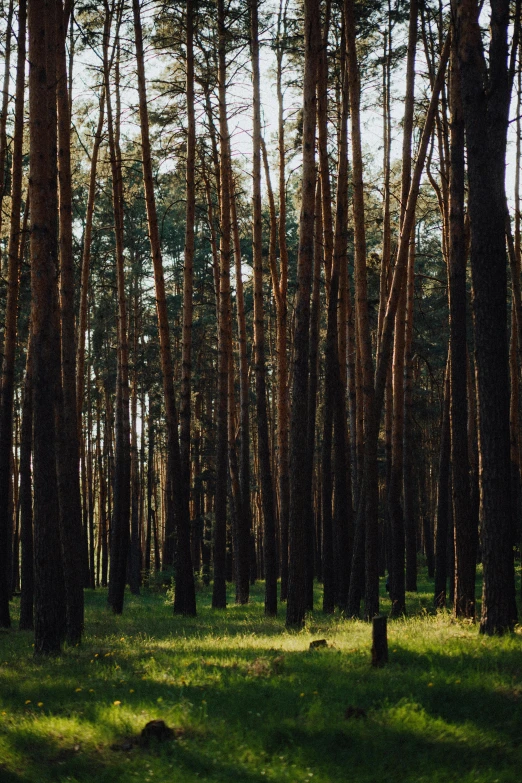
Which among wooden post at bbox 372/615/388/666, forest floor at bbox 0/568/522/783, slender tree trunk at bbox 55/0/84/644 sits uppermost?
slender tree trunk at bbox 55/0/84/644

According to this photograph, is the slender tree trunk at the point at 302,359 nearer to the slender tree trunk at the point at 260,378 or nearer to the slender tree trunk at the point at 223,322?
the slender tree trunk at the point at 260,378

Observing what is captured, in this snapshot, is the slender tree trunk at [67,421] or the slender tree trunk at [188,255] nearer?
the slender tree trunk at [67,421]

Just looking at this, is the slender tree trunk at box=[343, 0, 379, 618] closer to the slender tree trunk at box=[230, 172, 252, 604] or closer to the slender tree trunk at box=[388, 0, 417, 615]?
the slender tree trunk at box=[388, 0, 417, 615]

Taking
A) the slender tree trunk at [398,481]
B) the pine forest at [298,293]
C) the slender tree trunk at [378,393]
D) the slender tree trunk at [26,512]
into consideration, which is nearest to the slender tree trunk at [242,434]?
the pine forest at [298,293]

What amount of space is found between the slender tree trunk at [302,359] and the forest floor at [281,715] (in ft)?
8.17

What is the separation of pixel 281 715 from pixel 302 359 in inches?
235

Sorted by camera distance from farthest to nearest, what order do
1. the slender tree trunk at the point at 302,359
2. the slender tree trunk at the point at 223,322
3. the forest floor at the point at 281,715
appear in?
the slender tree trunk at the point at 223,322
the slender tree trunk at the point at 302,359
the forest floor at the point at 281,715

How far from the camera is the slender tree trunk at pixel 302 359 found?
36.3ft

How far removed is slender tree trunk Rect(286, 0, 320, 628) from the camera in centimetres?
1106

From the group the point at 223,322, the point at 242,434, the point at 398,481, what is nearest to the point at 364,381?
the point at 398,481

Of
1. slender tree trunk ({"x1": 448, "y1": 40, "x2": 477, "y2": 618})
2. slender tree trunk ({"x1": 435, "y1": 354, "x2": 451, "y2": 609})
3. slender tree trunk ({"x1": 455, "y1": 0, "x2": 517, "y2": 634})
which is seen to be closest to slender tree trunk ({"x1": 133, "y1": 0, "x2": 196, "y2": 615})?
slender tree trunk ({"x1": 435, "y1": 354, "x2": 451, "y2": 609})

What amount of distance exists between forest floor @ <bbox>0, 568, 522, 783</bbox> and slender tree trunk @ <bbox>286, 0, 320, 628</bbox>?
249cm

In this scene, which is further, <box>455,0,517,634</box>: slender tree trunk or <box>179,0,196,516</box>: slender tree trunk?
<box>179,0,196,516</box>: slender tree trunk

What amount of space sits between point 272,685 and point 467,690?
64.4 inches
